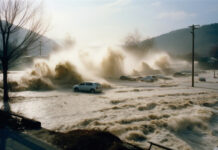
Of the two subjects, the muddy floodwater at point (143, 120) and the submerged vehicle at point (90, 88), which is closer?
the muddy floodwater at point (143, 120)

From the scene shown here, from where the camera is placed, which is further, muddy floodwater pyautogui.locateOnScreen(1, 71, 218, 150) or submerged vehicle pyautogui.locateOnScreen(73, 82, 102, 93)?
submerged vehicle pyautogui.locateOnScreen(73, 82, 102, 93)

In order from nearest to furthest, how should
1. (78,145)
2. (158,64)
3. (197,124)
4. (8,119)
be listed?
(78,145), (8,119), (197,124), (158,64)

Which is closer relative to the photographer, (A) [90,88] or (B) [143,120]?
(B) [143,120]

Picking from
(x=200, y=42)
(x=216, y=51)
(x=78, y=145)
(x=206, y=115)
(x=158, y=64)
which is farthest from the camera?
(x=200, y=42)

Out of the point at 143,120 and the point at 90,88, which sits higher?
the point at 90,88

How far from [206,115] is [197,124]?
7.15 feet

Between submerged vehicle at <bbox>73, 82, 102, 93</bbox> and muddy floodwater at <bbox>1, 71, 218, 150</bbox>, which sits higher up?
submerged vehicle at <bbox>73, 82, 102, 93</bbox>

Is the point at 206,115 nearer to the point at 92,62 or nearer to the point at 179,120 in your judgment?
the point at 179,120

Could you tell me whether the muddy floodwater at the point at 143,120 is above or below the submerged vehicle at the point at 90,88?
below

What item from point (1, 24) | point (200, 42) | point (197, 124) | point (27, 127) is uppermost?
point (200, 42)

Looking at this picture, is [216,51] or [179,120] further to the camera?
[216,51]

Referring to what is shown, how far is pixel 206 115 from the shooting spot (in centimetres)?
1562

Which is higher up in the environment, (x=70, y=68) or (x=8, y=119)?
(x=70, y=68)

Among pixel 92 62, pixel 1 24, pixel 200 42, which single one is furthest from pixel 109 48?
pixel 200 42
